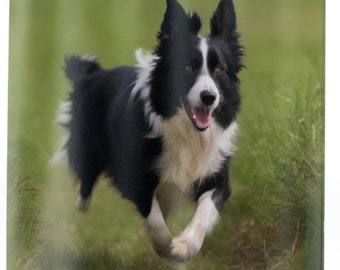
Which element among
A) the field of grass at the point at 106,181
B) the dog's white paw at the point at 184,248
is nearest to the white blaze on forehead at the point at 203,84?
the field of grass at the point at 106,181

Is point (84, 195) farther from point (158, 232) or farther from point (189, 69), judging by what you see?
point (189, 69)

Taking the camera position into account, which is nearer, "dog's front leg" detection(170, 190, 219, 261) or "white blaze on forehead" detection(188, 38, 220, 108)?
"white blaze on forehead" detection(188, 38, 220, 108)

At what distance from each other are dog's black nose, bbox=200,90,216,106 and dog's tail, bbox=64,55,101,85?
42cm

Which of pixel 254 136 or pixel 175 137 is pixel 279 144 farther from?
pixel 175 137

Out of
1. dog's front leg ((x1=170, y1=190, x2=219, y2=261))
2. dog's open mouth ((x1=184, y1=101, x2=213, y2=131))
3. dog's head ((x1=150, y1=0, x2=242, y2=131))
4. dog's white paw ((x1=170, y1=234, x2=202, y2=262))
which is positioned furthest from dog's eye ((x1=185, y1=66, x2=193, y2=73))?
dog's white paw ((x1=170, y1=234, x2=202, y2=262))

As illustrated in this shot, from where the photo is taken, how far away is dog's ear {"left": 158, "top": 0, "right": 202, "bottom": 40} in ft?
8.77

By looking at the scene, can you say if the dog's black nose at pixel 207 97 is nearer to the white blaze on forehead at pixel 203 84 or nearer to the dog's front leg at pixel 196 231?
the white blaze on forehead at pixel 203 84

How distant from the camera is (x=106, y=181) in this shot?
109 inches

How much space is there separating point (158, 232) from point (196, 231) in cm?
14

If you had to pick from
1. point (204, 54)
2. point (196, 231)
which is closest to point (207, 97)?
point (204, 54)

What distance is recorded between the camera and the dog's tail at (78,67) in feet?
9.00

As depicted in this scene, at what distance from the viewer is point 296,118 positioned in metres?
2.76

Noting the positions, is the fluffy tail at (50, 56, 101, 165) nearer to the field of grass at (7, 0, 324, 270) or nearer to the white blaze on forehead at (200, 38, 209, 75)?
the field of grass at (7, 0, 324, 270)

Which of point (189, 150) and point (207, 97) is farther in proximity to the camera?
point (189, 150)
